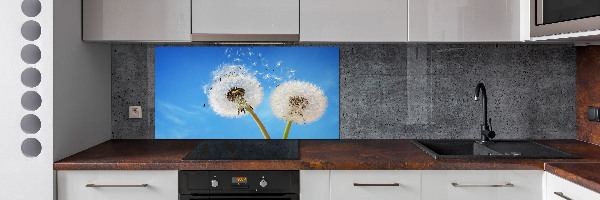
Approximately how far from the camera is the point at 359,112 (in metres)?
2.73

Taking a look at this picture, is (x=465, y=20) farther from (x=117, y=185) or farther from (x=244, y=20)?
(x=117, y=185)

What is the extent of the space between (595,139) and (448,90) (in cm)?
77

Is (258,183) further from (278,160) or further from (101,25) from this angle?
(101,25)

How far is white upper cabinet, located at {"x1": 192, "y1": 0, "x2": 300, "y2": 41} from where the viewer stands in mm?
2314

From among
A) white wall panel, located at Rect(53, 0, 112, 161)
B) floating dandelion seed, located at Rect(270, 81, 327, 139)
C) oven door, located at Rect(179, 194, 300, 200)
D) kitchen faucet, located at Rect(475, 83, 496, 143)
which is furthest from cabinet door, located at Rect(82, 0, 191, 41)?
kitchen faucet, located at Rect(475, 83, 496, 143)

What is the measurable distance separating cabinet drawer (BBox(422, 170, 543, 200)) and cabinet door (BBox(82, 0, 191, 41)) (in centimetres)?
132

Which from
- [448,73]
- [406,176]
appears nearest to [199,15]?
[406,176]

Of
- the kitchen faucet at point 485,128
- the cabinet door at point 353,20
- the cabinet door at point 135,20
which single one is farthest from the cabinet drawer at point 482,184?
the cabinet door at point 135,20

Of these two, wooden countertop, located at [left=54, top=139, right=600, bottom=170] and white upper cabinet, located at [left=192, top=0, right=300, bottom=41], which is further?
white upper cabinet, located at [left=192, top=0, right=300, bottom=41]
